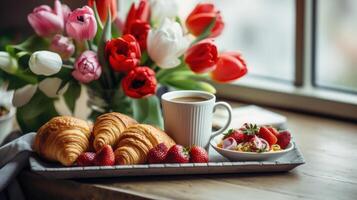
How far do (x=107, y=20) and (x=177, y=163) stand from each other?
0.35 m

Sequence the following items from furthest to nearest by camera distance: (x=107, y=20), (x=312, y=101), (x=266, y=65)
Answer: (x=266, y=65), (x=312, y=101), (x=107, y=20)

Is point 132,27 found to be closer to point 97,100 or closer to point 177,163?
point 97,100

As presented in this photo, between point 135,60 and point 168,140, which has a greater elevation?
point 135,60

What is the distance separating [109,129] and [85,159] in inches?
3.0

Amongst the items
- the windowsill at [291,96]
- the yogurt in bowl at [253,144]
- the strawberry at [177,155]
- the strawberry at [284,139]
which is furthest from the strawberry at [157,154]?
the windowsill at [291,96]

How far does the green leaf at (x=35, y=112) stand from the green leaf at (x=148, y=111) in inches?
7.2

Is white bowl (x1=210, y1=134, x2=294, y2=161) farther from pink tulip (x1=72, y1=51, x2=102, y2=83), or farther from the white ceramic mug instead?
pink tulip (x1=72, y1=51, x2=102, y2=83)

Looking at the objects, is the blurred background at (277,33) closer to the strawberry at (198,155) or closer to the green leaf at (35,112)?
the green leaf at (35,112)

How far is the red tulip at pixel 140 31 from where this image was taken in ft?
5.02

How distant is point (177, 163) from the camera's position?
→ 4.41 feet

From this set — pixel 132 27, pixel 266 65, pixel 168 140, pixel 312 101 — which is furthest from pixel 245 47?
pixel 168 140

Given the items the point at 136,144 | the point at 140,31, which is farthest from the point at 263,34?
the point at 136,144

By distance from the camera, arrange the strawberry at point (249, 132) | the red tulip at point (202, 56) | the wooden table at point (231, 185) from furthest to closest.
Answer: the red tulip at point (202, 56) < the strawberry at point (249, 132) < the wooden table at point (231, 185)

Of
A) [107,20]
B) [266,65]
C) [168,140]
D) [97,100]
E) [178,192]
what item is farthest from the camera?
[266,65]
